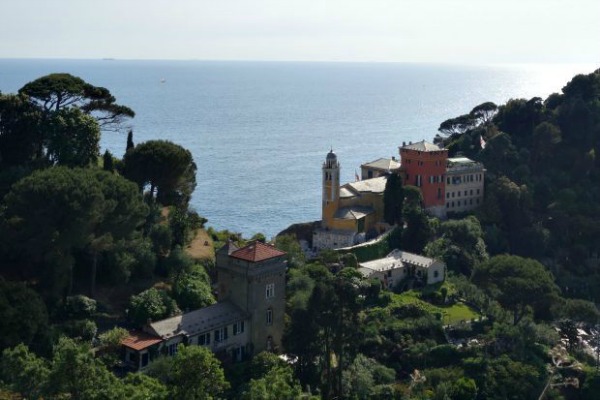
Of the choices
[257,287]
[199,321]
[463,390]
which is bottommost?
[463,390]

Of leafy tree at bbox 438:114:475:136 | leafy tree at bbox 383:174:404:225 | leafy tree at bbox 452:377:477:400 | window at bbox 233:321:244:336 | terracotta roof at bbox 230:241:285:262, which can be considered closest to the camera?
window at bbox 233:321:244:336

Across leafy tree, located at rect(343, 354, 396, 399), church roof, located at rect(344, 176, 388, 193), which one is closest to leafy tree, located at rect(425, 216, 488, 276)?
church roof, located at rect(344, 176, 388, 193)

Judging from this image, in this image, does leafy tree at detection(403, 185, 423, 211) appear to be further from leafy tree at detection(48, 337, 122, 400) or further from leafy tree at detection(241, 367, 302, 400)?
leafy tree at detection(48, 337, 122, 400)

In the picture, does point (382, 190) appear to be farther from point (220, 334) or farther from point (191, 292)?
point (220, 334)

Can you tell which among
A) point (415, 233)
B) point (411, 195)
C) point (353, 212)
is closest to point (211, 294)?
point (353, 212)

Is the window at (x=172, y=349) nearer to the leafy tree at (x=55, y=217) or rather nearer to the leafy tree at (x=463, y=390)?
the leafy tree at (x=55, y=217)

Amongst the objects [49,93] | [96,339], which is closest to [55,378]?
[96,339]

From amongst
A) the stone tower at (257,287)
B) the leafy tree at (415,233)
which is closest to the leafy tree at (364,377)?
the stone tower at (257,287)
